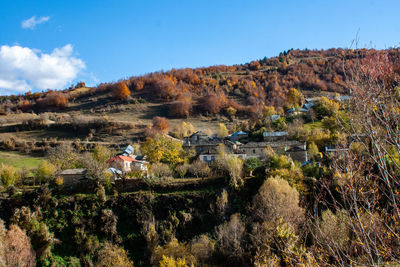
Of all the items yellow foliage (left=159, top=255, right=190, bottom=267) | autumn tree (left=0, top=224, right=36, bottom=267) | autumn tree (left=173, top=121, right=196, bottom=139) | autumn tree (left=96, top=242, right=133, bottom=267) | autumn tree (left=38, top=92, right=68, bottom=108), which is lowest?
autumn tree (left=96, top=242, right=133, bottom=267)

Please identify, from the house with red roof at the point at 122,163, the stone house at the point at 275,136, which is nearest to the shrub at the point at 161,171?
the house with red roof at the point at 122,163

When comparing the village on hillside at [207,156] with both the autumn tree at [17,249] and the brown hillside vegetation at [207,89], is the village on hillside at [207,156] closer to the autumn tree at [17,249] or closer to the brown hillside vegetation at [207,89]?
the autumn tree at [17,249]

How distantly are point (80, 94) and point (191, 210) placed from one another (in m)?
94.6

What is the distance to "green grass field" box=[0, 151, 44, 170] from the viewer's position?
135 ft

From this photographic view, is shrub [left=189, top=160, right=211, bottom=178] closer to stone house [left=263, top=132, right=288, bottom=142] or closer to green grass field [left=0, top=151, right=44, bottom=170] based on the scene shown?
stone house [left=263, top=132, right=288, bottom=142]

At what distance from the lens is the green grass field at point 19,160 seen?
41122 mm

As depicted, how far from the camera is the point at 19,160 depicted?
44.0 metres

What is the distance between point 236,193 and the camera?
90.4ft

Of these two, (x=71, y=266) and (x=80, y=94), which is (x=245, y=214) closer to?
(x=71, y=266)

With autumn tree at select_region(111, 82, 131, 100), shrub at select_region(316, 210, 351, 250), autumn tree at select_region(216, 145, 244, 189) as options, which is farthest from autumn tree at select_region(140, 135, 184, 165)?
autumn tree at select_region(111, 82, 131, 100)

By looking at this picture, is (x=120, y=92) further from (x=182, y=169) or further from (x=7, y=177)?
(x=182, y=169)

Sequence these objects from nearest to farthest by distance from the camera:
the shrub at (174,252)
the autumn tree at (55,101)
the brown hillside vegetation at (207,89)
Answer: the shrub at (174,252), the brown hillside vegetation at (207,89), the autumn tree at (55,101)

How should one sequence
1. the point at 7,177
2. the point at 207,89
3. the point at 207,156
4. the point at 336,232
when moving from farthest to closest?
the point at 207,89 → the point at 207,156 → the point at 7,177 → the point at 336,232

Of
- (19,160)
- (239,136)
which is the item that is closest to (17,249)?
(19,160)
